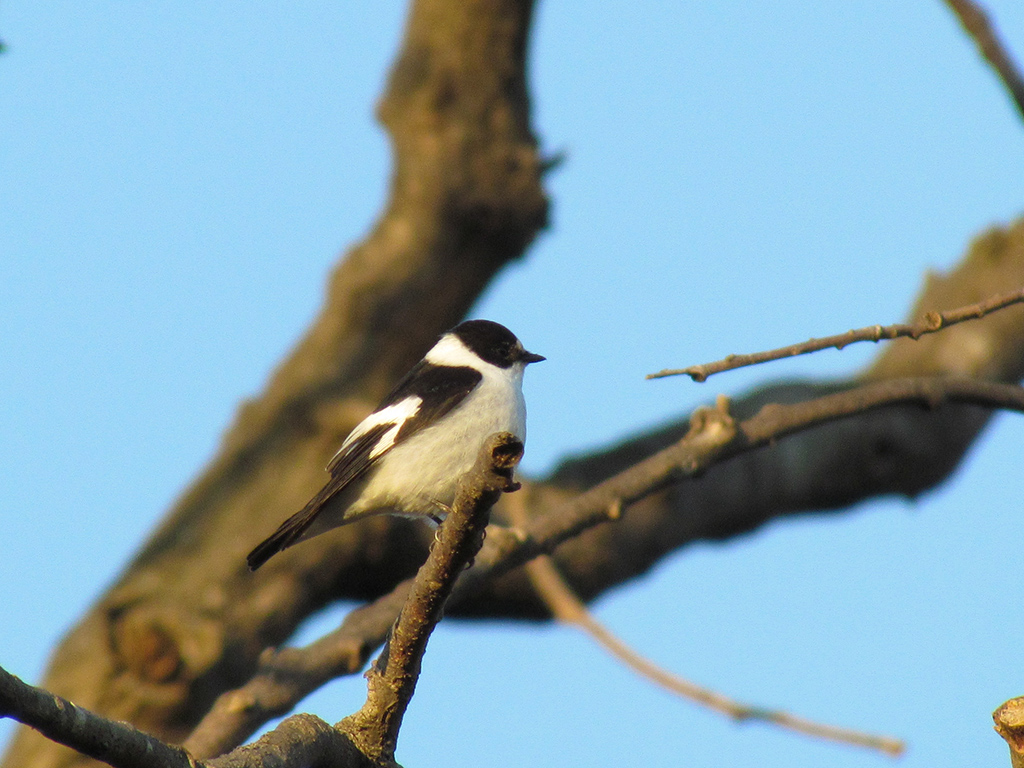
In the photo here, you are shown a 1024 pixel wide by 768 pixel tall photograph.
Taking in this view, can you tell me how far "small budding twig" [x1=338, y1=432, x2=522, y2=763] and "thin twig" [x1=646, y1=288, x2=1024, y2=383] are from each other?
1.59ft

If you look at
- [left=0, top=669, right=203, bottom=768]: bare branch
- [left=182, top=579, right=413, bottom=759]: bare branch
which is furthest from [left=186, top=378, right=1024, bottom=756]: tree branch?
[left=0, top=669, right=203, bottom=768]: bare branch

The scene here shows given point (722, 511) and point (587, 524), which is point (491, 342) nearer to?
point (587, 524)

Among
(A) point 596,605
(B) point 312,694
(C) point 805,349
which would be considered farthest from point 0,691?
(A) point 596,605

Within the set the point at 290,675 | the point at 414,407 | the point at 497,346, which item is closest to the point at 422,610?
the point at 290,675

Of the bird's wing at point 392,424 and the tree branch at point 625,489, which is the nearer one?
the tree branch at point 625,489

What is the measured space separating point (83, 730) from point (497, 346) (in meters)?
3.54

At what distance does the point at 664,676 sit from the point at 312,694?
4.04ft

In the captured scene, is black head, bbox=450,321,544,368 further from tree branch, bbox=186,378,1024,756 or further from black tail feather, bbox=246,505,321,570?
black tail feather, bbox=246,505,321,570

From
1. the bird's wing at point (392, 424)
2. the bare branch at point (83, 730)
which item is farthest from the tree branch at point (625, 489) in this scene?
the bare branch at point (83, 730)

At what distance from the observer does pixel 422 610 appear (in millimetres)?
3078

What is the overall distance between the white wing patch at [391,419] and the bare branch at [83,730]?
246cm

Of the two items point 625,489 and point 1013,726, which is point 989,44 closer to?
point 1013,726

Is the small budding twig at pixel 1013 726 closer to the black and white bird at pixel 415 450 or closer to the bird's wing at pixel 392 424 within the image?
the black and white bird at pixel 415 450

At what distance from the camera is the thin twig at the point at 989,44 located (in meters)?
3.08
